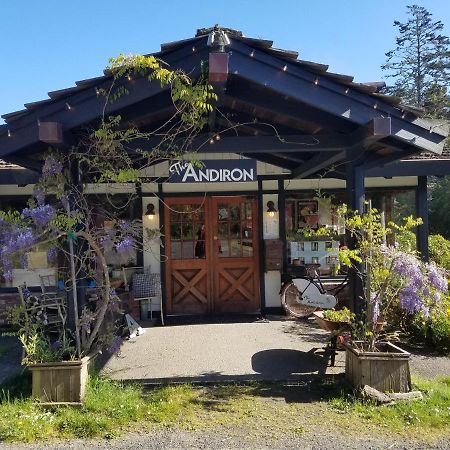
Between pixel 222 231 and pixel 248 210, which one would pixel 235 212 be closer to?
pixel 248 210

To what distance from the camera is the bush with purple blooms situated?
461cm

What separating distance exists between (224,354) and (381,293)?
→ 217 cm

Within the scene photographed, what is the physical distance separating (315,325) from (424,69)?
94.0 feet

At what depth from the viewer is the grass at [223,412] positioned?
3.98 metres

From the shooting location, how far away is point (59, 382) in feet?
14.5

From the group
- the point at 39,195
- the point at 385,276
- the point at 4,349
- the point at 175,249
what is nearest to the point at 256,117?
the point at 385,276

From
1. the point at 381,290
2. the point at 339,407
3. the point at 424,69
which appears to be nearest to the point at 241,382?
the point at 339,407

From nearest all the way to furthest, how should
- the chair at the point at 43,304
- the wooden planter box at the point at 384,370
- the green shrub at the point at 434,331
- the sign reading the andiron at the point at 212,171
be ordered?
the wooden planter box at the point at 384,370, the sign reading the andiron at the point at 212,171, the chair at the point at 43,304, the green shrub at the point at 434,331

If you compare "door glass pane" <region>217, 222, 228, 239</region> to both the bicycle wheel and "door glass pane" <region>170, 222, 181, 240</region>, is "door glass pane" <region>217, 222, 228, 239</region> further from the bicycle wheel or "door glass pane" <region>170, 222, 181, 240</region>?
the bicycle wheel

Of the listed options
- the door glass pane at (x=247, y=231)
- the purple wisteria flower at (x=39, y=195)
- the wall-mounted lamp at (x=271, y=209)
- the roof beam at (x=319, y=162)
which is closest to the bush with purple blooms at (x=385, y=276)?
the roof beam at (x=319, y=162)

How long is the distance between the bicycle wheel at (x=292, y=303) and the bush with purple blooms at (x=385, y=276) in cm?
313

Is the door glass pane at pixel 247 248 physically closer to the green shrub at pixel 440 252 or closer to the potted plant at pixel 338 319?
the potted plant at pixel 338 319

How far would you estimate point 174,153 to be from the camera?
4.88 m

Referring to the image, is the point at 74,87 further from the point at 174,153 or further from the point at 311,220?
the point at 311,220
